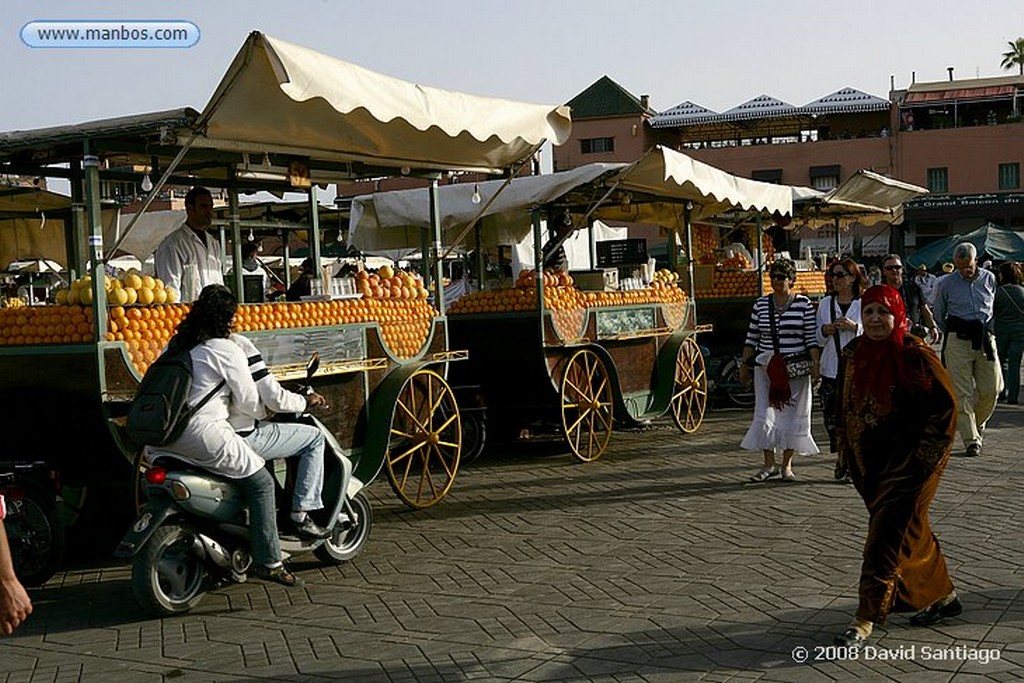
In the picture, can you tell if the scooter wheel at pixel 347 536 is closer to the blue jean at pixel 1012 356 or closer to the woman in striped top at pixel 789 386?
the woman in striped top at pixel 789 386

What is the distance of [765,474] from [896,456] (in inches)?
169

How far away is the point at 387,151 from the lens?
8.17 meters

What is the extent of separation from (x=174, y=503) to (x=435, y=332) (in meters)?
3.49

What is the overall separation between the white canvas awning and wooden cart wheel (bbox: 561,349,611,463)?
87.7 inches

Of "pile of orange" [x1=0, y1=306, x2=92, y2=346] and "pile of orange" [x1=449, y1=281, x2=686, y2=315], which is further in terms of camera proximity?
"pile of orange" [x1=449, y1=281, x2=686, y2=315]

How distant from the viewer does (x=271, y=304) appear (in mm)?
7340

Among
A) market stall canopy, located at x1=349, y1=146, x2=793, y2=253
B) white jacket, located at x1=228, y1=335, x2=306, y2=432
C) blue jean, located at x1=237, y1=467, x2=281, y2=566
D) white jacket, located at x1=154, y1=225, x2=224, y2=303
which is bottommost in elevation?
blue jean, located at x1=237, y1=467, x2=281, y2=566

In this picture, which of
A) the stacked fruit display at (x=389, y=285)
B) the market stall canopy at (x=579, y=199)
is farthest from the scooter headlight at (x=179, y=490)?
the market stall canopy at (x=579, y=199)

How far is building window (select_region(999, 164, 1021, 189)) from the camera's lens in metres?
47.6

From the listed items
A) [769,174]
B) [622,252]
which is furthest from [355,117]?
[769,174]

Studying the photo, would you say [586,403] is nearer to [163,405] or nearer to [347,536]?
[347,536]

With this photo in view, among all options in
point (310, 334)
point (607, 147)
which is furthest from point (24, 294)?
point (607, 147)

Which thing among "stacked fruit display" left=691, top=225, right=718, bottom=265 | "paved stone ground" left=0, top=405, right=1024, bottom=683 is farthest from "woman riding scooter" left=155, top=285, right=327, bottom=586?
"stacked fruit display" left=691, top=225, right=718, bottom=265

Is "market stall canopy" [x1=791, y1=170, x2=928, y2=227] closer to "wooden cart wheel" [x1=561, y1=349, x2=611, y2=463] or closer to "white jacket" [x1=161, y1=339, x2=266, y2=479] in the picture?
"wooden cart wheel" [x1=561, y1=349, x2=611, y2=463]
